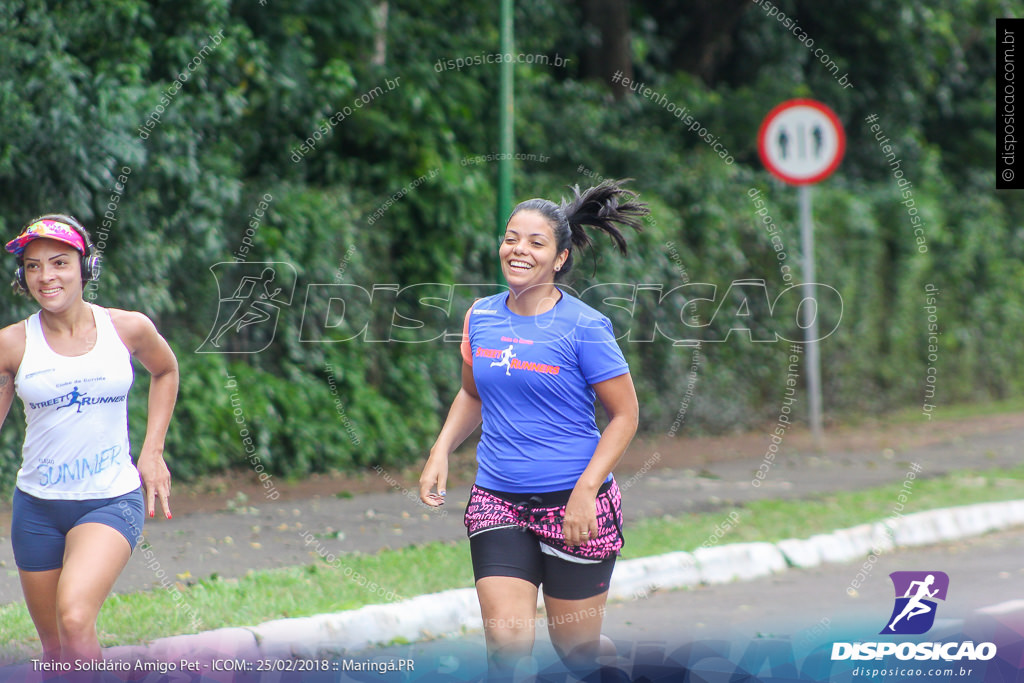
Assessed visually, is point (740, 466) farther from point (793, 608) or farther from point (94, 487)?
point (94, 487)

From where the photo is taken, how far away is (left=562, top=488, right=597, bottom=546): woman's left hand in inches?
149

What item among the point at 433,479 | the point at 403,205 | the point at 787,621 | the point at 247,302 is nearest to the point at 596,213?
the point at 433,479

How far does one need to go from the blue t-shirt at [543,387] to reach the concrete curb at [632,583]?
1.77 metres

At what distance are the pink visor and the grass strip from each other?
185cm

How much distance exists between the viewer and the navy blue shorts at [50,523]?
394 centimetres

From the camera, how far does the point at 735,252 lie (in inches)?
509

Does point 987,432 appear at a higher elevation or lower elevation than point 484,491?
lower

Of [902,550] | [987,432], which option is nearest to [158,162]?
[902,550]

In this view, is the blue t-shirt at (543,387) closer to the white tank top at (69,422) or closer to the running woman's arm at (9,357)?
the white tank top at (69,422)

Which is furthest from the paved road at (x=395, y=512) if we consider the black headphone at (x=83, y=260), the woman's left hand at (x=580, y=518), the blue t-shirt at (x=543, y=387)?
the woman's left hand at (x=580, y=518)

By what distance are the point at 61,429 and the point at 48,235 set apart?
64 centimetres

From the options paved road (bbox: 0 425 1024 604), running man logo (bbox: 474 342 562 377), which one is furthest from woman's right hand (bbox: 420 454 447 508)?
paved road (bbox: 0 425 1024 604)

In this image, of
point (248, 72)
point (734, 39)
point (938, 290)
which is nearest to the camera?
point (248, 72)

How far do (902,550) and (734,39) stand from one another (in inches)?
445
